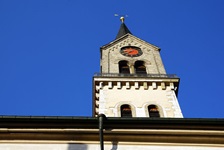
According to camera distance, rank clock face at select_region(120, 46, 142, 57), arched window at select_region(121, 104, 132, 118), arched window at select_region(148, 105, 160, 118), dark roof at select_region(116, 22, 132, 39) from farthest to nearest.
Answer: dark roof at select_region(116, 22, 132, 39)
clock face at select_region(120, 46, 142, 57)
arched window at select_region(148, 105, 160, 118)
arched window at select_region(121, 104, 132, 118)

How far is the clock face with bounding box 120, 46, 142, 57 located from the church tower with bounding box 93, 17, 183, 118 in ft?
2.02

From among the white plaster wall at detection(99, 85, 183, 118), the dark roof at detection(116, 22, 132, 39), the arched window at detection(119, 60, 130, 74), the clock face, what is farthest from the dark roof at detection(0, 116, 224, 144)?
the dark roof at detection(116, 22, 132, 39)

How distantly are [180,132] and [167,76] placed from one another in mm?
15117

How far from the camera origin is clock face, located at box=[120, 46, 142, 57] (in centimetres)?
3079

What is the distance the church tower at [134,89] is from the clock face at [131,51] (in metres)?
0.62

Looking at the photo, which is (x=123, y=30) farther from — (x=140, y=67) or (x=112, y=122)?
(x=112, y=122)

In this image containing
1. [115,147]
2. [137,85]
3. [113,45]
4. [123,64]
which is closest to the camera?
[115,147]

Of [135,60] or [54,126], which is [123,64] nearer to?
[135,60]

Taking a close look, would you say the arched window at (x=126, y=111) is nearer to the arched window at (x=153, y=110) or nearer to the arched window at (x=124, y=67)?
the arched window at (x=153, y=110)

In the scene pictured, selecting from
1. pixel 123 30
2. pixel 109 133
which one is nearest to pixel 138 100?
pixel 109 133

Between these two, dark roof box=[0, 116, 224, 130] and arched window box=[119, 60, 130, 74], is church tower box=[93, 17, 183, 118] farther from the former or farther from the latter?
dark roof box=[0, 116, 224, 130]

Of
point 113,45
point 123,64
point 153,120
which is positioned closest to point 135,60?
point 123,64

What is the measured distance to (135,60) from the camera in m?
29.7

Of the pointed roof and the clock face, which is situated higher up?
the pointed roof
